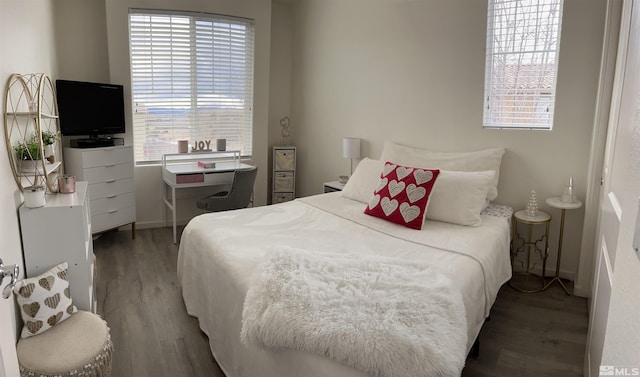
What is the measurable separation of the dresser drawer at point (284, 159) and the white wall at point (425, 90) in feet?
0.59

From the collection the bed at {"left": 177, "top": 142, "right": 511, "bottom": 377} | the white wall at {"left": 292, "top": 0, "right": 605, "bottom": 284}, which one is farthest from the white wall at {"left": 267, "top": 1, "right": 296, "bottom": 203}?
the bed at {"left": 177, "top": 142, "right": 511, "bottom": 377}

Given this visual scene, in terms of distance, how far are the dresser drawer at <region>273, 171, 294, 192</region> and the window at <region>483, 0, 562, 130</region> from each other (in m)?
2.63

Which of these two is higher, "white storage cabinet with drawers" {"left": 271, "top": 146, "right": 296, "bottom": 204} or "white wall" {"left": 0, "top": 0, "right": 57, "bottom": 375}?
"white wall" {"left": 0, "top": 0, "right": 57, "bottom": 375}

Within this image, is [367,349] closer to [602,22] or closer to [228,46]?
[602,22]

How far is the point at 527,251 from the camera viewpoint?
3.57 meters

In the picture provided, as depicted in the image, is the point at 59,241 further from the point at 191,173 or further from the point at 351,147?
the point at 351,147

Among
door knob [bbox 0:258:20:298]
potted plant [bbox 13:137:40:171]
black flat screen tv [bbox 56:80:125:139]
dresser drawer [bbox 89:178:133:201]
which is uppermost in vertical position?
black flat screen tv [bbox 56:80:125:139]

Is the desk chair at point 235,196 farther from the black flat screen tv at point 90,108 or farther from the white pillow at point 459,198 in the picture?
the white pillow at point 459,198

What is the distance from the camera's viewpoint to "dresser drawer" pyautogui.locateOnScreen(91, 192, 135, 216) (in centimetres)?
407

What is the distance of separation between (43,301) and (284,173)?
373 centimetres

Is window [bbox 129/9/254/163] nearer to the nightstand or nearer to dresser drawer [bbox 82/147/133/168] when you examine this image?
dresser drawer [bbox 82/147/133/168]

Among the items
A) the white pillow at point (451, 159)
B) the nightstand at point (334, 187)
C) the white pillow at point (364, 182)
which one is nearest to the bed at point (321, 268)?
the white pillow at point (364, 182)

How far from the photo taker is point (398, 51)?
13.8 ft

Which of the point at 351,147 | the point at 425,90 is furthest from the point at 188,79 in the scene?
the point at 425,90
